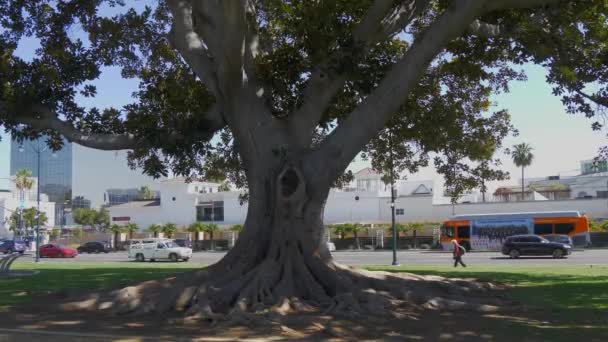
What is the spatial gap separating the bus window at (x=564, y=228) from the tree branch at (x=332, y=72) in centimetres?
3770

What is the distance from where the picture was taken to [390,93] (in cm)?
1241

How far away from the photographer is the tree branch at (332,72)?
42.6 ft

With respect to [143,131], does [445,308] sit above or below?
below

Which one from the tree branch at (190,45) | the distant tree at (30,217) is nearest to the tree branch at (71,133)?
the tree branch at (190,45)

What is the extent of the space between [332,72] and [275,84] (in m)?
1.54

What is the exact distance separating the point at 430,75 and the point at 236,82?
7.01 meters

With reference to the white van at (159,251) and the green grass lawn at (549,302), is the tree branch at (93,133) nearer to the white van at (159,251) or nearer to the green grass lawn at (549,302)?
the green grass lawn at (549,302)

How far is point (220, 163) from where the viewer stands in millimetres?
21422

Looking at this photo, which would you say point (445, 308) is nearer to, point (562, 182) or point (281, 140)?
point (281, 140)

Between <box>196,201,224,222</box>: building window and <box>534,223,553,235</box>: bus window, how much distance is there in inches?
1527

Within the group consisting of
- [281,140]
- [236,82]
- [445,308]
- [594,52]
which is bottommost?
[445,308]

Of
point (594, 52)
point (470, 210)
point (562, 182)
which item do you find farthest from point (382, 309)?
point (562, 182)

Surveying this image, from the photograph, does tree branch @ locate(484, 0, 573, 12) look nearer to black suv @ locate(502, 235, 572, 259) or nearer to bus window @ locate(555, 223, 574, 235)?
black suv @ locate(502, 235, 572, 259)

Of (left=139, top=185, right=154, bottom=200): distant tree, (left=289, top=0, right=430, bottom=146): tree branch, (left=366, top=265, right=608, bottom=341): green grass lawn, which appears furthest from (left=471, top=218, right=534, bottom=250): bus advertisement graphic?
(left=139, top=185, right=154, bottom=200): distant tree
